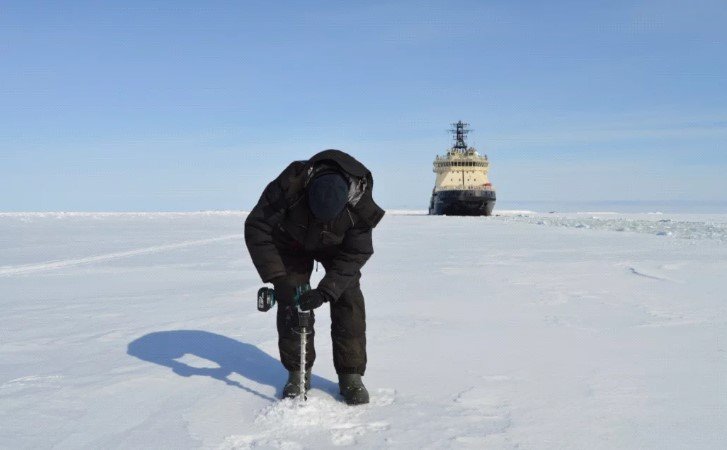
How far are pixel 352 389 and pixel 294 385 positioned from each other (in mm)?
318

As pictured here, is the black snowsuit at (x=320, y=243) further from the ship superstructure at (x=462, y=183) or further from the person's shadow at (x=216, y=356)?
the ship superstructure at (x=462, y=183)

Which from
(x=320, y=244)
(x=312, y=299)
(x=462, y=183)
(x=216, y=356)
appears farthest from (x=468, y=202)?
A: (x=312, y=299)

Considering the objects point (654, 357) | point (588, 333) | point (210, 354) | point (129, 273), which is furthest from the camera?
point (129, 273)

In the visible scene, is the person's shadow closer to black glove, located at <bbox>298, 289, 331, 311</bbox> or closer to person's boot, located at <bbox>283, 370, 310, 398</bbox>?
person's boot, located at <bbox>283, 370, 310, 398</bbox>

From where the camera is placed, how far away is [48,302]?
5930 mm

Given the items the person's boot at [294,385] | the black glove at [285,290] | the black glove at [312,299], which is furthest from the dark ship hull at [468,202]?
the black glove at [312,299]

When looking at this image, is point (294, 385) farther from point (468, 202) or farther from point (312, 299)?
point (468, 202)

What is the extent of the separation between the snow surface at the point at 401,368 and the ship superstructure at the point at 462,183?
4032 cm

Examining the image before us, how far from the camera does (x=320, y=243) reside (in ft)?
8.77

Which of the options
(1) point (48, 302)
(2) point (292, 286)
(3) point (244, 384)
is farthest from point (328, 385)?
(1) point (48, 302)

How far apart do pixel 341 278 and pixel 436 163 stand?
52363mm

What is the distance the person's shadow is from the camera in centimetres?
323

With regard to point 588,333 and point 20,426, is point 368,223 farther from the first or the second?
point 588,333

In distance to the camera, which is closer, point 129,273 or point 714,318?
point 714,318
